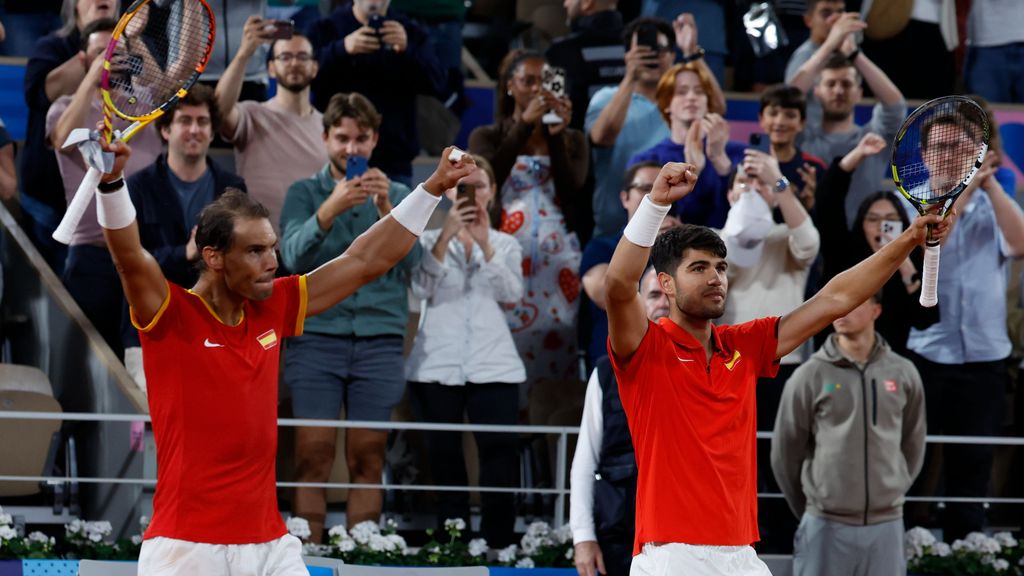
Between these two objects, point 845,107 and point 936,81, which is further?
point 936,81

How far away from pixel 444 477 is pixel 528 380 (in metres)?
1.13

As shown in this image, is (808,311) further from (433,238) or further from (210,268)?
(433,238)

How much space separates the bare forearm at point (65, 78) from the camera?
8703 mm

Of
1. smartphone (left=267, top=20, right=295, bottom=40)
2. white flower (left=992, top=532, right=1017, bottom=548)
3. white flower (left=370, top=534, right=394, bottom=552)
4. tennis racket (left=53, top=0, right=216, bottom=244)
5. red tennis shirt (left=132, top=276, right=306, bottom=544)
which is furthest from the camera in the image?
smartphone (left=267, top=20, right=295, bottom=40)

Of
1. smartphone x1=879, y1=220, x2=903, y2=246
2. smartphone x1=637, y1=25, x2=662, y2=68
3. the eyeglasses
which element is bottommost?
smartphone x1=879, y1=220, x2=903, y2=246

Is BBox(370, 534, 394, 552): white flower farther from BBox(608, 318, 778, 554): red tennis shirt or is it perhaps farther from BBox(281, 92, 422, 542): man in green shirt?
BBox(608, 318, 778, 554): red tennis shirt

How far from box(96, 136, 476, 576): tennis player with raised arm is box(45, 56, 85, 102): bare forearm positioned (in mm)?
3703

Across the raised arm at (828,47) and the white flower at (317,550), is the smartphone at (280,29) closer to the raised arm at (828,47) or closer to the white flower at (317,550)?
the white flower at (317,550)

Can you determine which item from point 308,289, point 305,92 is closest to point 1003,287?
point 305,92

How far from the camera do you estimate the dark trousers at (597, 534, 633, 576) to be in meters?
6.77

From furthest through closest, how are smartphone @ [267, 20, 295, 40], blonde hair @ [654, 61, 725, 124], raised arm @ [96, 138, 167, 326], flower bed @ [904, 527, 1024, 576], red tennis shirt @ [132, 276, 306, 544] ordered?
1. blonde hair @ [654, 61, 725, 124]
2. smartphone @ [267, 20, 295, 40]
3. flower bed @ [904, 527, 1024, 576]
4. red tennis shirt @ [132, 276, 306, 544]
5. raised arm @ [96, 138, 167, 326]

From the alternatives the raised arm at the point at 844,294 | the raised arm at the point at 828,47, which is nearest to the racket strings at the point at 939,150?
the raised arm at the point at 844,294

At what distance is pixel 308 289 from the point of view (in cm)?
556

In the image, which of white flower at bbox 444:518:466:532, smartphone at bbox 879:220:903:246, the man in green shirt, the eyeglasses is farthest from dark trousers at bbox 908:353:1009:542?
the eyeglasses
